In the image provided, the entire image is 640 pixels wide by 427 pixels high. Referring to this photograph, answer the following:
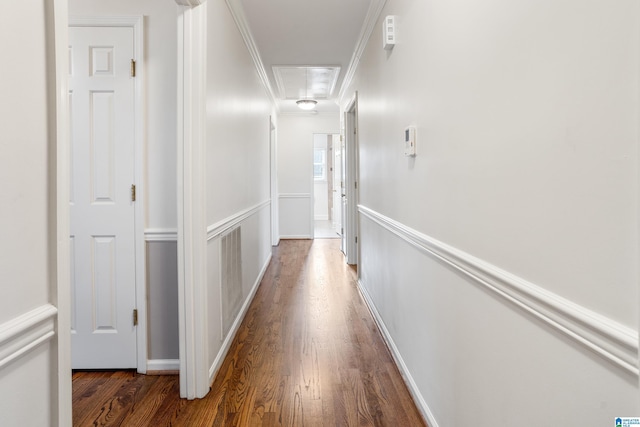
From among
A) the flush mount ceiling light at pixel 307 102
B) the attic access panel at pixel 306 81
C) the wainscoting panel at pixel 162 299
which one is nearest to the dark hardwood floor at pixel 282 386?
the wainscoting panel at pixel 162 299

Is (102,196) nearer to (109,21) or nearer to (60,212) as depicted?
(109,21)

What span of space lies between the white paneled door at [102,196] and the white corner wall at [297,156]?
464 cm

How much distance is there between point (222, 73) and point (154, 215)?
3.02ft

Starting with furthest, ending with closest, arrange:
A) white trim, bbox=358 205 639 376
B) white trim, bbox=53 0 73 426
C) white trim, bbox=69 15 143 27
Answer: white trim, bbox=69 15 143 27 → white trim, bbox=53 0 73 426 → white trim, bbox=358 205 639 376

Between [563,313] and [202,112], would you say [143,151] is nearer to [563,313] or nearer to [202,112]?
[202,112]

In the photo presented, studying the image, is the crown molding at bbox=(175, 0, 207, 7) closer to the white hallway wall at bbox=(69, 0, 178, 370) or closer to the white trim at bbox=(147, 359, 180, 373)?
the white hallway wall at bbox=(69, 0, 178, 370)

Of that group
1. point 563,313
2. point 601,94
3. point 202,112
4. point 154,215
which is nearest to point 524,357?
point 563,313

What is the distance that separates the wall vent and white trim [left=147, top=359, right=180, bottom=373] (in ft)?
0.95

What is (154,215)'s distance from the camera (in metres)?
1.98

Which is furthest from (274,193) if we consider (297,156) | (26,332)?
(26,332)

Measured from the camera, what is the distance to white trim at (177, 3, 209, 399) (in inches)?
67.2

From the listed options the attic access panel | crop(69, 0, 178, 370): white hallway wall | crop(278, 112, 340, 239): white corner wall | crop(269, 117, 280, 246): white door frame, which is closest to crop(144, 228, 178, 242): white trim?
crop(69, 0, 178, 370): white hallway wall

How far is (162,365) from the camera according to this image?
2012 mm

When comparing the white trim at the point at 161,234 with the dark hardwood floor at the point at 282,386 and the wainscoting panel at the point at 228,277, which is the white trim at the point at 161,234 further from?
the dark hardwood floor at the point at 282,386
